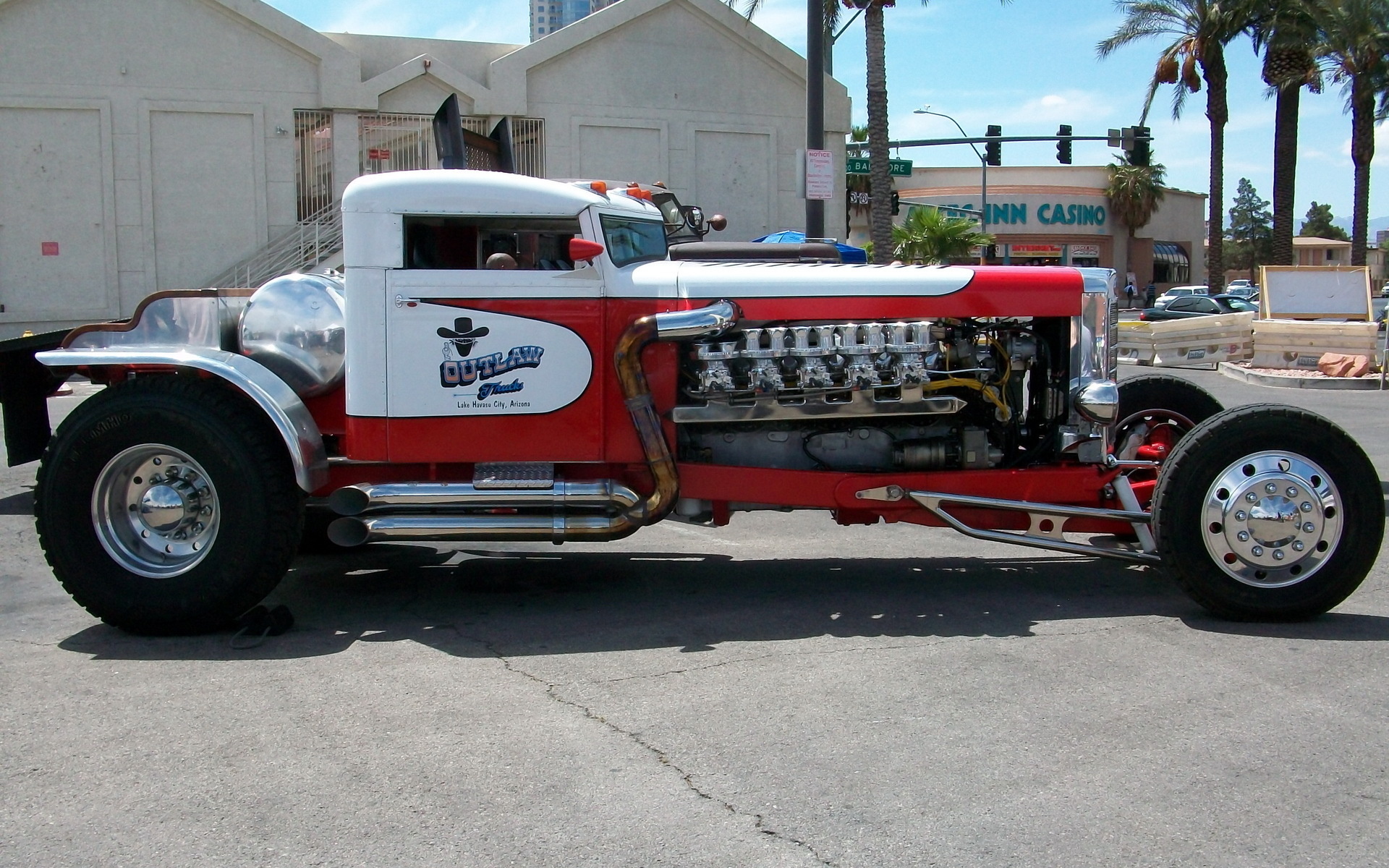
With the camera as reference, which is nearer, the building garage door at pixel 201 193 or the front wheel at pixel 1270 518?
the front wheel at pixel 1270 518

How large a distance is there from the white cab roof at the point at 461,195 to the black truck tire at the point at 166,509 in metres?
1.16

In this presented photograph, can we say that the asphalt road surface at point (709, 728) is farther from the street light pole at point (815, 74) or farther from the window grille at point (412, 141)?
the window grille at point (412, 141)

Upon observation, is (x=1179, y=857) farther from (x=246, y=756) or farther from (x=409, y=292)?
(x=409, y=292)

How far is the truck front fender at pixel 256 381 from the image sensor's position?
17.8 ft

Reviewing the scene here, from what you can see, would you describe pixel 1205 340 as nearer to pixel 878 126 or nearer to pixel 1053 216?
pixel 878 126

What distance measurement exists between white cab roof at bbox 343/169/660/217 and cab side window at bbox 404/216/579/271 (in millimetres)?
53

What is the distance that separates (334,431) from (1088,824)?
409 cm

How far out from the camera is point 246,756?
156 inches

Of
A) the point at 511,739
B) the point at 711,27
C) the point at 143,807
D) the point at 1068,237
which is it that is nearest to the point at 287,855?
→ the point at 143,807

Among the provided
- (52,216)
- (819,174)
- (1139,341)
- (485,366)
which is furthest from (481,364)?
(52,216)

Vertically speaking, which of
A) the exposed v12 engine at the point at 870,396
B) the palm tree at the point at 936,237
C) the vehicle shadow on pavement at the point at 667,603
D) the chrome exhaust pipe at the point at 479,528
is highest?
the palm tree at the point at 936,237

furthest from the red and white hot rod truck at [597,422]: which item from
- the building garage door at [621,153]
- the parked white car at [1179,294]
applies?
the parked white car at [1179,294]

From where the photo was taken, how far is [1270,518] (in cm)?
529

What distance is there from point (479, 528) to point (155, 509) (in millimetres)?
1479
